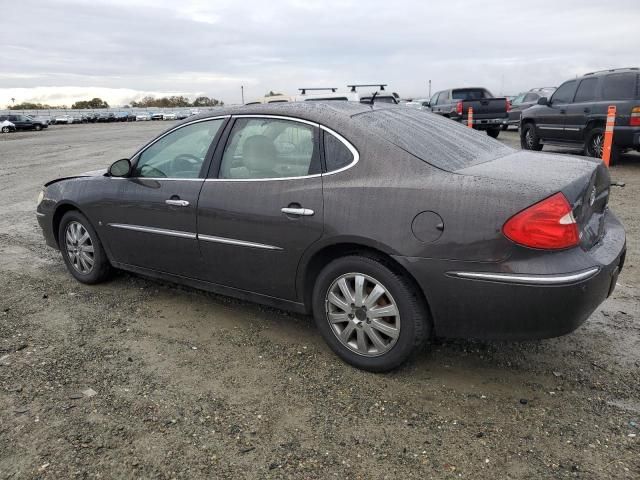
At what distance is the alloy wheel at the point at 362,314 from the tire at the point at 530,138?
11.2 m

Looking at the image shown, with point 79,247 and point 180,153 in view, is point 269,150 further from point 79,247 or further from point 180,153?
point 79,247

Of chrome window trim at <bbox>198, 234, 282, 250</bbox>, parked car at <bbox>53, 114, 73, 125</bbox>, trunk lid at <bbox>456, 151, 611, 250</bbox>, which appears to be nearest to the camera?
trunk lid at <bbox>456, 151, 611, 250</bbox>

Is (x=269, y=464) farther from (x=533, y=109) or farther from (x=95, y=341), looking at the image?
(x=533, y=109)

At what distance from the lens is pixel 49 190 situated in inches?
199

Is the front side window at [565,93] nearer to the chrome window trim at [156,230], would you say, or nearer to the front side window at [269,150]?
the front side window at [269,150]

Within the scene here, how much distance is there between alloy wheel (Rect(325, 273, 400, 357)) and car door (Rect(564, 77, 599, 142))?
32.5ft

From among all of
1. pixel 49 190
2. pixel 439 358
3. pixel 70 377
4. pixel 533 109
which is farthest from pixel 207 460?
pixel 533 109

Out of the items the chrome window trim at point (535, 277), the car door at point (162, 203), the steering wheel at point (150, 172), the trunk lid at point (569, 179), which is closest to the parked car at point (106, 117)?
the car door at point (162, 203)

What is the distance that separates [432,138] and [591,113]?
9173 millimetres

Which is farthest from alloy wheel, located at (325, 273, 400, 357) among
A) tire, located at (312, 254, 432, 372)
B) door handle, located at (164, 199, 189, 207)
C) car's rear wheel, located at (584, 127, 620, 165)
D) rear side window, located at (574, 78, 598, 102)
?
rear side window, located at (574, 78, 598, 102)

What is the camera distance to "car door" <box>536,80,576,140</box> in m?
11.8

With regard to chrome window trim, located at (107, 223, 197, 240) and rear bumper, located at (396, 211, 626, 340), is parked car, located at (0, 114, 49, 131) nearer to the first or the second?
chrome window trim, located at (107, 223, 197, 240)

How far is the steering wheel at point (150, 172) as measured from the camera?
4190 mm

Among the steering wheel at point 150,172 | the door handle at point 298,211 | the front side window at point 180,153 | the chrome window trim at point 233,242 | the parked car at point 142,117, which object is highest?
the front side window at point 180,153
